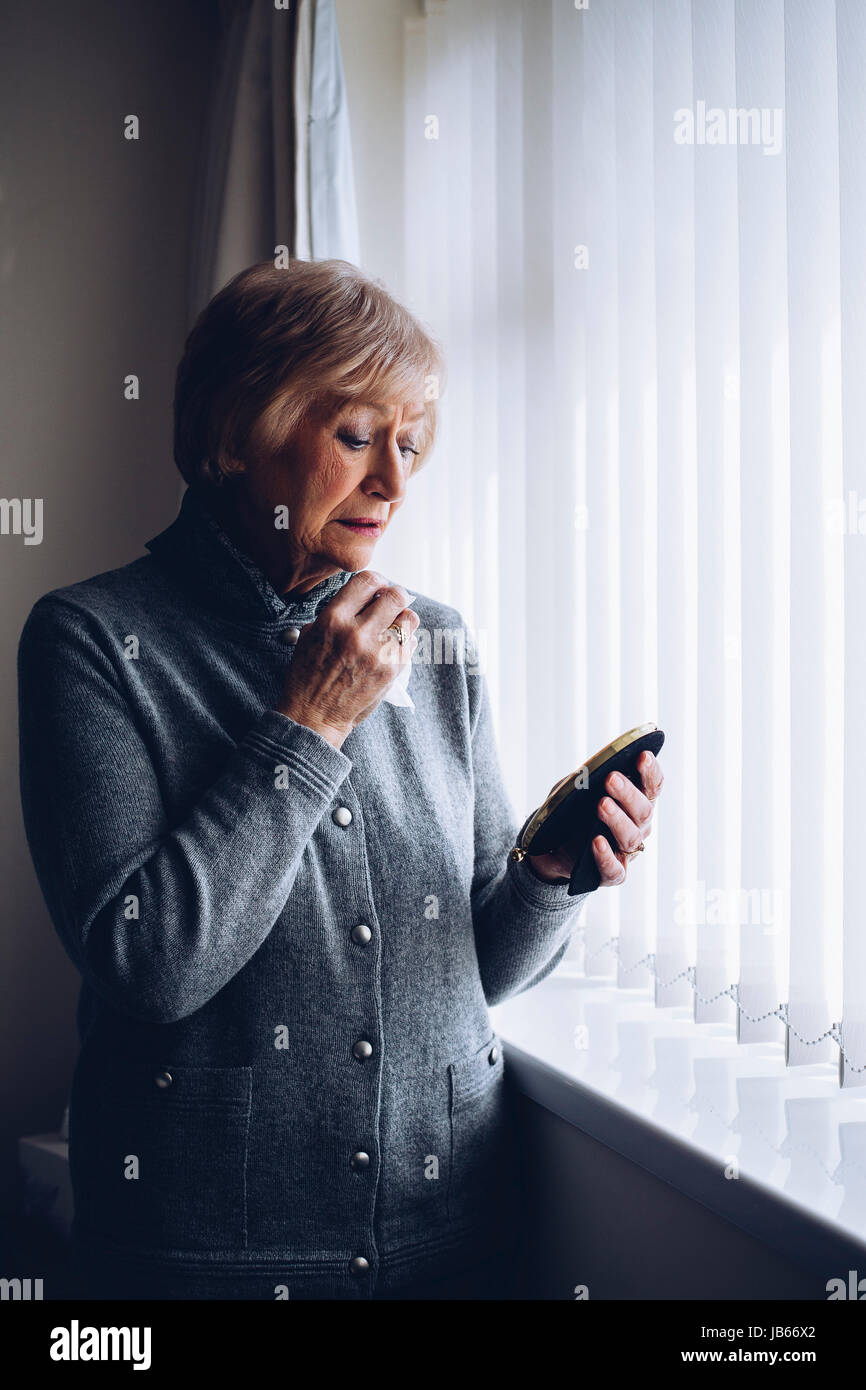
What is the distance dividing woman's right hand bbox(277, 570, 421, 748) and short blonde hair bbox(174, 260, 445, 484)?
0.22 metres

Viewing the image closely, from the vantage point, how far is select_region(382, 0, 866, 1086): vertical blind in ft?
3.15

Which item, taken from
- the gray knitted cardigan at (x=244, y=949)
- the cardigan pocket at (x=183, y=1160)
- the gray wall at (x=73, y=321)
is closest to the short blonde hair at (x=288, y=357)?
the gray knitted cardigan at (x=244, y=949)

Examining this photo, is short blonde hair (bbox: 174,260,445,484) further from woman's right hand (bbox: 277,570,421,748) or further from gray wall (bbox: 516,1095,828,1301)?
gray wall (bbox: 516,1095,828,1301)

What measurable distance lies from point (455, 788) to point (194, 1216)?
1.67 ft

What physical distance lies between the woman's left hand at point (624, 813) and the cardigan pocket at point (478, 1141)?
0.27m

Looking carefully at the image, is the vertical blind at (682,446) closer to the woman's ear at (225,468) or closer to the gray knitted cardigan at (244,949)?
the gray knitted cardigan at (244,949)

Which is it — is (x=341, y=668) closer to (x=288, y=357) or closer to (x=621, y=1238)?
(x=288, y=357)

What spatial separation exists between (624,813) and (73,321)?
1.62 m

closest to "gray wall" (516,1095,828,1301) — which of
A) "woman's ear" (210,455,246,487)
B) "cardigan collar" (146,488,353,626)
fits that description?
"cardigan collar" (146,488,353,626)

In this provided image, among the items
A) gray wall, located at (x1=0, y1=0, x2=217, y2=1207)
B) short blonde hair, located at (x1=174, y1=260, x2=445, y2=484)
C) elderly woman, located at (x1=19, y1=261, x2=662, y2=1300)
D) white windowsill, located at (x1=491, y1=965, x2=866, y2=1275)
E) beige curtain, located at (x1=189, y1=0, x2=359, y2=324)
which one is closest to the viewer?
white windowsill, located at (x1=491, y1=965, x2=866, y2=1275)

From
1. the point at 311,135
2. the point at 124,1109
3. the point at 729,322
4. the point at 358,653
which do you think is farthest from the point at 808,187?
the point at 124,1109

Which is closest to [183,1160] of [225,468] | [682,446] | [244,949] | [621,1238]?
[244,949]

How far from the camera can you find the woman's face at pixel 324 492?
1045 mm

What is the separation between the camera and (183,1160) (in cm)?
95
